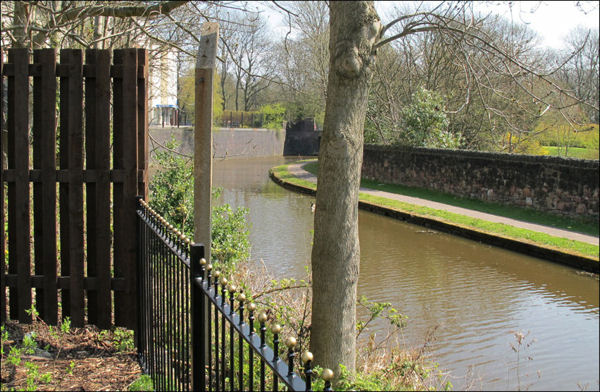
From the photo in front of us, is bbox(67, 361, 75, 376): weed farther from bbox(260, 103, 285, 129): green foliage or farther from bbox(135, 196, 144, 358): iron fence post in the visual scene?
bbox(260, 103, 285, 129): green foliage

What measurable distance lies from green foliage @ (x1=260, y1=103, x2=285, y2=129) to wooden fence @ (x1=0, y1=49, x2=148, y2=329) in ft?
162

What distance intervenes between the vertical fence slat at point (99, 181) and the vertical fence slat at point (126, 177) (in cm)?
7

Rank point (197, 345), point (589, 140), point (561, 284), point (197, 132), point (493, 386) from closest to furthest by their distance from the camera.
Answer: point (197, 345) < point (197, 132) < point (493, 386) < point (561, 284) < point (589, 140)

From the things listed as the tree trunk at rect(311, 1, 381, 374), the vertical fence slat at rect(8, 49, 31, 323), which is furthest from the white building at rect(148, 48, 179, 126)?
the tree trunk at rect(311, 1, 381, 374)

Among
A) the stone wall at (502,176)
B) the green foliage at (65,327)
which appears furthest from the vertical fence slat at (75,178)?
the stone wall at (502,176)

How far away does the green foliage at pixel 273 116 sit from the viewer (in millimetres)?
54594

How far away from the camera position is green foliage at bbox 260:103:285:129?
54594 millimetres

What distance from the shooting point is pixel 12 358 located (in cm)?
395

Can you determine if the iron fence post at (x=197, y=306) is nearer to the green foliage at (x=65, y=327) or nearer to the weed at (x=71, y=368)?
the weed at (x=71, y=368)

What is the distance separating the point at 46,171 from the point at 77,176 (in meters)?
0.24

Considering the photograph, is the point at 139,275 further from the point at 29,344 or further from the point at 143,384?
the point at 143,384

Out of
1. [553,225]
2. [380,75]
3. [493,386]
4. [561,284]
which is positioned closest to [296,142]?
[380,75]

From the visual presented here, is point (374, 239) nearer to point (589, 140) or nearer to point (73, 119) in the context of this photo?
point (73, 119)

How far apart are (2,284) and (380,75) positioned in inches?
852
